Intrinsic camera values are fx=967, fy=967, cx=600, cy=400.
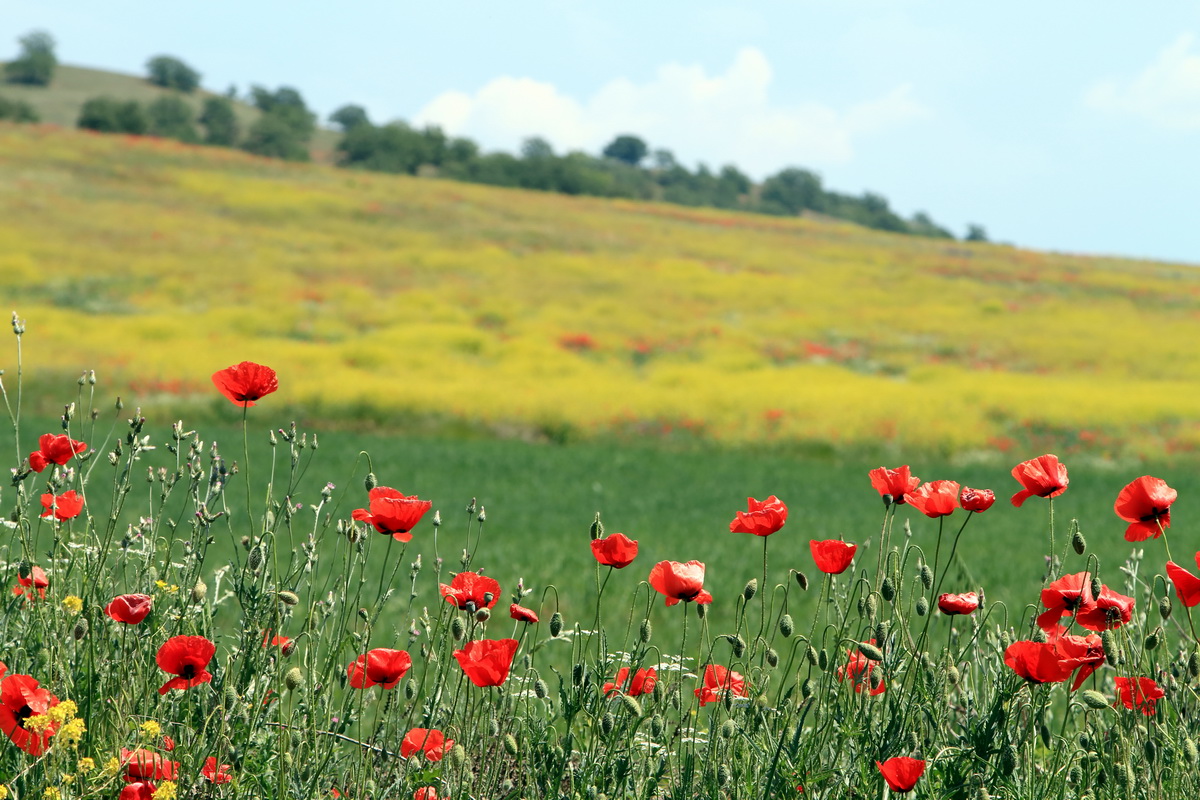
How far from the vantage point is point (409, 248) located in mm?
36562

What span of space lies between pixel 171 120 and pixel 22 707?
71475 mm

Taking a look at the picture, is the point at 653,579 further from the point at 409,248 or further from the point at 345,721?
the point at 409,248

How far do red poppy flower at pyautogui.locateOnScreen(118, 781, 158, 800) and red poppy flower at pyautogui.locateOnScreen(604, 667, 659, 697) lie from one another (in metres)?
0.90

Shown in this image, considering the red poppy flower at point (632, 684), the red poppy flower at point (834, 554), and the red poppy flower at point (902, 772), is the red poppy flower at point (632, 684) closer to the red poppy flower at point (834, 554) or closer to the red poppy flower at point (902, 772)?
the red poppy flower at point (834, 554)

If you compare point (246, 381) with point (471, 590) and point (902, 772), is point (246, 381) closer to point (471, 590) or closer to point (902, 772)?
point (471, 590)

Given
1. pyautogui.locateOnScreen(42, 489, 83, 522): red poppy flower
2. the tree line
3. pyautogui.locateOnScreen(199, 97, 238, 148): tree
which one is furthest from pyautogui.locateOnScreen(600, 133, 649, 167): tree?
pyautogui.locateOnScreen(42, 489, 83, 522): red poppy flower

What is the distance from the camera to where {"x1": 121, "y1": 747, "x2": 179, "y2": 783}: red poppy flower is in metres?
1.88

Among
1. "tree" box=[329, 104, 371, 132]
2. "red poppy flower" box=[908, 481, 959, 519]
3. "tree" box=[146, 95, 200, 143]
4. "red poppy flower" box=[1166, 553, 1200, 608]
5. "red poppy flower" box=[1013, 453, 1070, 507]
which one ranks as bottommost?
"red poppy flower" box=[1166, 553, 1200, 608]

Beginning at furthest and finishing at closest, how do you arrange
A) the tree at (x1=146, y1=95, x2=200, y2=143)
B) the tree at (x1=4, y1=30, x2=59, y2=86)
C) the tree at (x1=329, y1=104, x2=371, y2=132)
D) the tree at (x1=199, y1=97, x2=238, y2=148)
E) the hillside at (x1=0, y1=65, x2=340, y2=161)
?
the tree at (x1=329, y1=104, x2=371, y2=132)
the tree at (x1=4, y1=30, x2=59, y2=86)
the hillside at (x1=0, y1=65, x2=340, y2=161)
the tree at (x1=199, y1=97, x2=238, y2=148)
the tree at (x1=146, y1=95, x2=200, y2=143)

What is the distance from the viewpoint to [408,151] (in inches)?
2579

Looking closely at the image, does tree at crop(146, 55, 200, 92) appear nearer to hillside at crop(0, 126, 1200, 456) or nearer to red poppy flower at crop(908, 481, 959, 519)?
hillside at crop(0, 126, 1200, 456)

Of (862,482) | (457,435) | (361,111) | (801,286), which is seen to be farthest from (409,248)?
(361,111)

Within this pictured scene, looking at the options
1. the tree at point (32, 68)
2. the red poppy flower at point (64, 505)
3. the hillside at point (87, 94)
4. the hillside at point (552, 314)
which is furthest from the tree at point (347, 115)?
the red poppy flower at point (64, 505)

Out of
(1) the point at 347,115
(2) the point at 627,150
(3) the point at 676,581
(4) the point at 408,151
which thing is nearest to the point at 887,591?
(3) the point at 676,581
